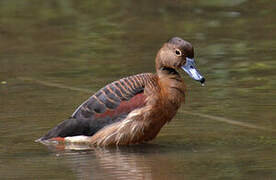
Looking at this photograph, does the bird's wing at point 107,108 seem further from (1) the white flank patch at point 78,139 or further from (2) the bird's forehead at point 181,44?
(2) the bird's forehead at point 181,44

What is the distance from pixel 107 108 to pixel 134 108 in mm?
315

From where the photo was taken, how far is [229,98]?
35.3 ft

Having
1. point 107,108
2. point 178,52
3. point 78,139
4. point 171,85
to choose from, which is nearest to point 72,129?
point 78,139

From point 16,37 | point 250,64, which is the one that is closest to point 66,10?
point 16,37

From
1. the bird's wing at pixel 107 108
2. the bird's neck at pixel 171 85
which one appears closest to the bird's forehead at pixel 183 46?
the bird's neck at pixel 171 85

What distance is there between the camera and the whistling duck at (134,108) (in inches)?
352

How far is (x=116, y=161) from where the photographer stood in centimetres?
848

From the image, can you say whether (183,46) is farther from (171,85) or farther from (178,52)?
(171,85)

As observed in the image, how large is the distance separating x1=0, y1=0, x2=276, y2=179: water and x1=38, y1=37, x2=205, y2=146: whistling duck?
18 cm

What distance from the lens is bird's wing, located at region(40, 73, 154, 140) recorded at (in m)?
8.97

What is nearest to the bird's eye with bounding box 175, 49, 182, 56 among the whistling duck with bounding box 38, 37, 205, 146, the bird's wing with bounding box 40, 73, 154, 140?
the whistling duck with bounding box 38, 37, 205, 146

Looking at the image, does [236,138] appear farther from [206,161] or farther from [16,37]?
[16,37]

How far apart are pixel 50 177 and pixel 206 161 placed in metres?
1.54

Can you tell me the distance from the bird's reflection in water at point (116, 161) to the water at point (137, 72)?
0.03 feet
